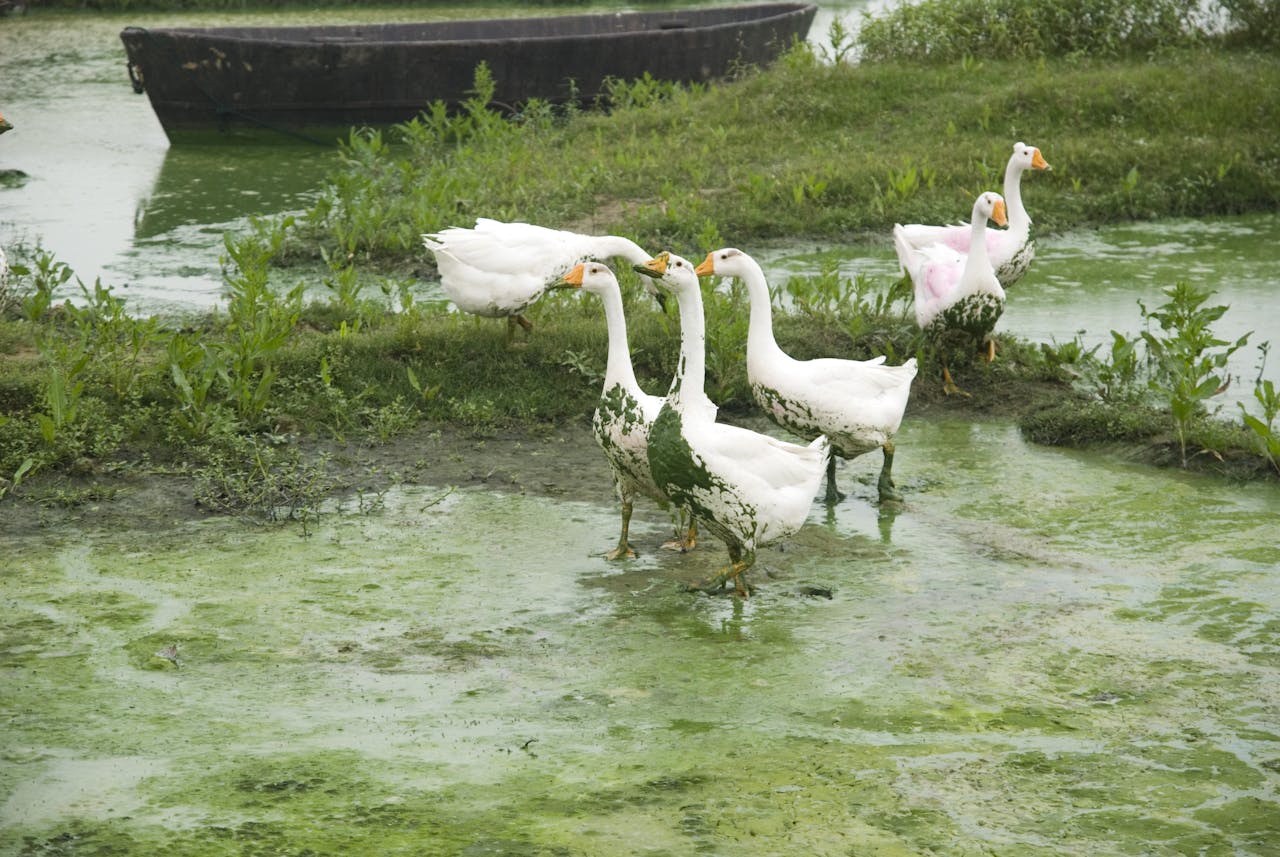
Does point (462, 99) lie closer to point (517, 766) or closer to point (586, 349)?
point (586, 349)

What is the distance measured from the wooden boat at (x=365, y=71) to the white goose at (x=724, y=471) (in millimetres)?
10630

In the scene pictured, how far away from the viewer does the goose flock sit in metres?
5.92

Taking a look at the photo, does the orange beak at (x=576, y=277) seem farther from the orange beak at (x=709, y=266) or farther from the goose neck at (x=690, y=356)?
the goose neck at (x=690, y=356)

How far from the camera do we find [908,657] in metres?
5.42

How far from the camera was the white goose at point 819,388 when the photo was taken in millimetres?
6773

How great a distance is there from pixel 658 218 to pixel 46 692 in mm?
7221

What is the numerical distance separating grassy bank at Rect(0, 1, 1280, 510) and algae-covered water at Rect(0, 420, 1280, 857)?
2.64 feet

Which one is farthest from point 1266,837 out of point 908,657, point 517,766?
point 517,766

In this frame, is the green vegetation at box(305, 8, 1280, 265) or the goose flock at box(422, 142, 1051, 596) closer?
the goose flock at box(422, 142, 1051, 596)

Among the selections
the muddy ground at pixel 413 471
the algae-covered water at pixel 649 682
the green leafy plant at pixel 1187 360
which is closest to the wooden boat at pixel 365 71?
the muddy ground at pixel 413 471

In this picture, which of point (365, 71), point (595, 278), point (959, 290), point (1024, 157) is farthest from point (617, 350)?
point (365, 71)

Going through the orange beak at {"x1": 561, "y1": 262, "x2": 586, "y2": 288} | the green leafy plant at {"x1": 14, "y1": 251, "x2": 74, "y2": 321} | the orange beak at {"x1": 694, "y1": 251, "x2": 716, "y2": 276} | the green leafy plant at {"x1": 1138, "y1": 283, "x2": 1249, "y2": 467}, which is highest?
the orange beak at {"x1": 694, "y1": 251, "x2": 716, "y2": 276}

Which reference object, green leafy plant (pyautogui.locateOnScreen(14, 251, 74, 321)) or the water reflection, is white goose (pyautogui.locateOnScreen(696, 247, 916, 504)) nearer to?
green leafy plant (pyautogui.locateOnScreen(14, 251, 74, 321))

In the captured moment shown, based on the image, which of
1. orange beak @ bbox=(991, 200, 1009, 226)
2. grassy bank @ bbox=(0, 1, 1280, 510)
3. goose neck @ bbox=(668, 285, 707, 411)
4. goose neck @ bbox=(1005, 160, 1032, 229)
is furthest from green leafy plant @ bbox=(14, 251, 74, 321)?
goose neck @ bbox=(1005, 160, 1032, 229)
